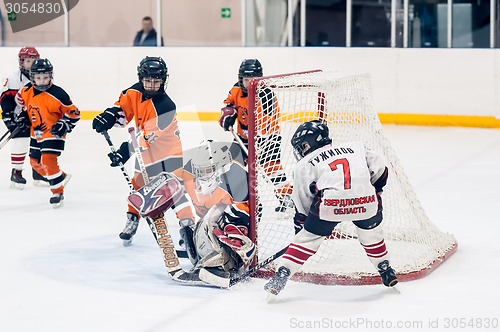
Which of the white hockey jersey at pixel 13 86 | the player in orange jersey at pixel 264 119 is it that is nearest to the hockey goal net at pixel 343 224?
the player in orange jersey at pixel 264 119

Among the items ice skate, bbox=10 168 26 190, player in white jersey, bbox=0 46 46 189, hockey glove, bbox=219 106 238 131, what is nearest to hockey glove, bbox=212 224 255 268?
hockey glove, bbox=219 106 238 131

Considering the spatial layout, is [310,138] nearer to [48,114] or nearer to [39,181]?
[48,114]

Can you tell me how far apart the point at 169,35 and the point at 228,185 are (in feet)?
22.7

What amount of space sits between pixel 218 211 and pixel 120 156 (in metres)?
0.87

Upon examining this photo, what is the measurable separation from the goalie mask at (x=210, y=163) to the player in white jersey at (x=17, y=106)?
8.36 feet

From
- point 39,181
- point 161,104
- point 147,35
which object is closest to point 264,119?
point 161,104

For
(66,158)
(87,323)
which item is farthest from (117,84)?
(87,323)

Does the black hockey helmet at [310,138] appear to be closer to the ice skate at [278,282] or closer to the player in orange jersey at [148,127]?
the ice skate at [278,282]

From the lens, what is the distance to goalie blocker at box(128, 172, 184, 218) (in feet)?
12.1

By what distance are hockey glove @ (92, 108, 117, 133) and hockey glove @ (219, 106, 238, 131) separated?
0.93 metres

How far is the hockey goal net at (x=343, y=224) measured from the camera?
3789 mm

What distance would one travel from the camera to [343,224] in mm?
4547

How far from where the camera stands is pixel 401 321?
3.19 m

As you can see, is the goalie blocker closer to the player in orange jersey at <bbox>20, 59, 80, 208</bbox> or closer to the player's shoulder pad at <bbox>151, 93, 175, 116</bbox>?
the player's shoulder pad at <bbox>151, 93, 175, 116</bbox>
